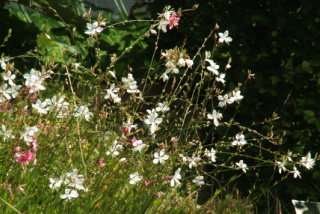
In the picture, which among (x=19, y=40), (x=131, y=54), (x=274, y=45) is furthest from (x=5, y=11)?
(x=274, y=45)

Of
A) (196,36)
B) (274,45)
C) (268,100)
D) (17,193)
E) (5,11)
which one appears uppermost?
(5,11)

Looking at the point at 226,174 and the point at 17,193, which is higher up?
the point at 226,174

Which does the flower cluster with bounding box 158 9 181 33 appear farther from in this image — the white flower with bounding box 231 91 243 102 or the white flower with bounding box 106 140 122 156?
the white flower with bounding box 106 140 122 156

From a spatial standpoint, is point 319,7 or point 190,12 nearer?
point 319,7

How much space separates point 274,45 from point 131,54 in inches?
49.8

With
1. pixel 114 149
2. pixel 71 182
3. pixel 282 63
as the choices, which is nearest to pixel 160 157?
pixel 114 149

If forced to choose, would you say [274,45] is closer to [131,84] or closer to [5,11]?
[131,84]

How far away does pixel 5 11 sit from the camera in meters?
4.07

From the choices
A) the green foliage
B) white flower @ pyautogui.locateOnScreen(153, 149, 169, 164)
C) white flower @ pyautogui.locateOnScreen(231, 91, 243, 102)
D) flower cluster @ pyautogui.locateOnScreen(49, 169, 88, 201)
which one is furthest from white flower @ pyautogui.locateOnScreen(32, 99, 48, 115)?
the green foliage

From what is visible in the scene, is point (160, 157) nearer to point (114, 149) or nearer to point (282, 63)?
point (114, 149)

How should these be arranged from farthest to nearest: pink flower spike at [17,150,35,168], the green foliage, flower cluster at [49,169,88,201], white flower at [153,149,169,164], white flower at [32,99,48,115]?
the green foliage → pink flower spike at [17,150,35,168] → white flower at [153,149,169,164] → white flower at [32,99,48,115] → flower cluster at [49,169,88,201]

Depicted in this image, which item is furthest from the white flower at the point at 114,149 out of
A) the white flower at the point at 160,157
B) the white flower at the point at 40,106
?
the white flower at the point at 40,106

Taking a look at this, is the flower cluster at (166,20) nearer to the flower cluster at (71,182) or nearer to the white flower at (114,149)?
the white flower at (114,149)

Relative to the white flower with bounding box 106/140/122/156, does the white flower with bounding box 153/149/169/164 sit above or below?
below
